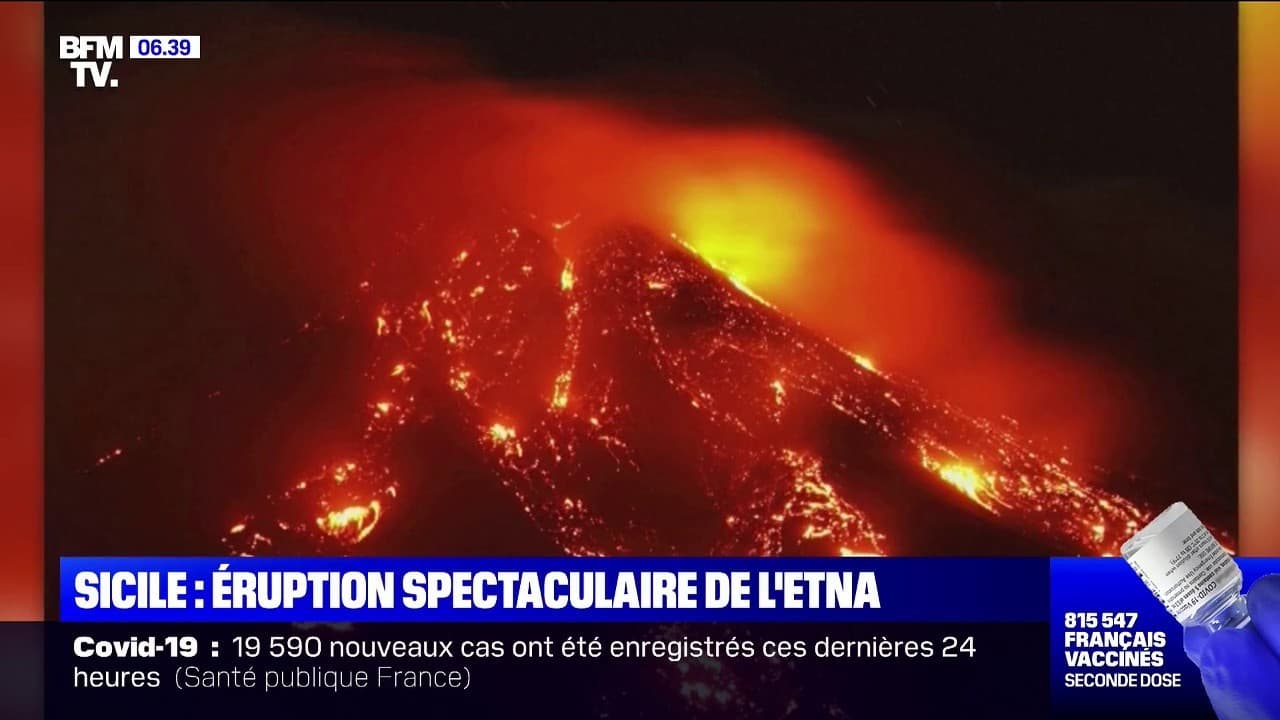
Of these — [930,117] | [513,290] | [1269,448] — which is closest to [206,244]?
[513,290]

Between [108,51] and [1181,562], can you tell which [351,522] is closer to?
[108,51]

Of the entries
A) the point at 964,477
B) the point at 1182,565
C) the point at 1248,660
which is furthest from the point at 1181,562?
the point at 964,477

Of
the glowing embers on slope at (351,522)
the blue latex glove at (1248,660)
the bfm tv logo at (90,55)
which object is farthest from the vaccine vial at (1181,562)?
the bfm tv logo at (90,55)

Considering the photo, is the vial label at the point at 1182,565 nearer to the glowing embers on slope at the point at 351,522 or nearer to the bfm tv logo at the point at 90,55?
the glowing embers on slope at the point at 351,522

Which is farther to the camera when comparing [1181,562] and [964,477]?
[964,477]

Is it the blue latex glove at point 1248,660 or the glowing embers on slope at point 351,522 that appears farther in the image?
the glowing embers on slope at point 351,522

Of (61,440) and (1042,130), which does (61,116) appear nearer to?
(61,440)
